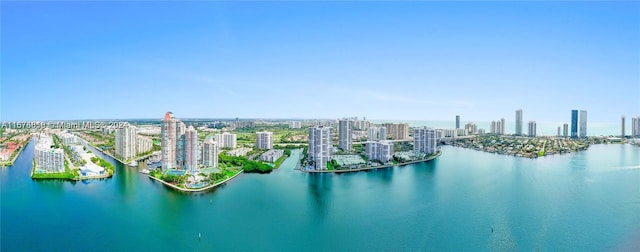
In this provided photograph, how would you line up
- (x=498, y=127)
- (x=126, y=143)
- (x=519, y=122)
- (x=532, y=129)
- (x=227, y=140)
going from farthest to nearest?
(x=498, y=127)
(x=519, y=122)
(x=532, y=129)
(x=227, y=140)
(x=126, y=143)

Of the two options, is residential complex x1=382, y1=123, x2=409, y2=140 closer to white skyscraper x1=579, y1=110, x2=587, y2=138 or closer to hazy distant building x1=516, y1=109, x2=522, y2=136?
hazy distant building x1=516, y1=109, x2=522, y2=136

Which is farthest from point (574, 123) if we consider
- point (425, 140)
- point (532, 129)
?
point (425, 140)

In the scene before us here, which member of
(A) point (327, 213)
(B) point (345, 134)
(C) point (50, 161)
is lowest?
(A) point (327, 213)

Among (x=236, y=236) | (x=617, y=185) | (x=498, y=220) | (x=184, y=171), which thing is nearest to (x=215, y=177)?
(x=184, y=171)

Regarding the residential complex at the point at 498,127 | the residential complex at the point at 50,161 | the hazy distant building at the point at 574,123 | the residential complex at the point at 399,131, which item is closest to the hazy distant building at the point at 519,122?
the residential complex at the point at 498,127

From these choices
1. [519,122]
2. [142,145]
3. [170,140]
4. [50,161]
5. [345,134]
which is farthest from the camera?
[519,122]

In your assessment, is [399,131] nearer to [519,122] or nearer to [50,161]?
[519,122]

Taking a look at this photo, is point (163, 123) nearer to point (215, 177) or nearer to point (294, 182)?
point (215, 177)
